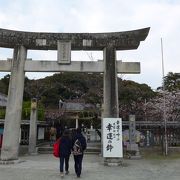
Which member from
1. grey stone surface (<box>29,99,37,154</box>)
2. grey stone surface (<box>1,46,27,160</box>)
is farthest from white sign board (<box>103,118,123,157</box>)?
grey stone surface (<box>29,99,37,154</box>)

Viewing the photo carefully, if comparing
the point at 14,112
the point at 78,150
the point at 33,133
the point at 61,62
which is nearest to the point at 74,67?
the point at 61,62

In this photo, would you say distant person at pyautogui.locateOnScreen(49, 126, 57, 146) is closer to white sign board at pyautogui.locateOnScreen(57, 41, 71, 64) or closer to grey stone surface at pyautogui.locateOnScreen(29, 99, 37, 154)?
grey stone surface at pyautogui.locateOnScreen(29, 99, 37, 154)

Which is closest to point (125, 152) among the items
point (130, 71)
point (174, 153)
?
point (174, 153)

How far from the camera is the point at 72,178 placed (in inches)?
379

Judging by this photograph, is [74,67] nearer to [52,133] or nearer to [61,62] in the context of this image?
[61,62]

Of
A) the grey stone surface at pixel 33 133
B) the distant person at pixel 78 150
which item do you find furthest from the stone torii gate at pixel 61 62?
the grey stone surface at pixel 33 133

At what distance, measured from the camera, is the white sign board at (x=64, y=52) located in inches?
570

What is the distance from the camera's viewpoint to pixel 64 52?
14.7m

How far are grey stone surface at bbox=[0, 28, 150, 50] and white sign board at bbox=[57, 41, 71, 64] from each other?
27 centimetres

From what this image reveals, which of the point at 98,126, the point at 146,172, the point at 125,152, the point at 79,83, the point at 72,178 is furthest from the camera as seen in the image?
the point at 79,83

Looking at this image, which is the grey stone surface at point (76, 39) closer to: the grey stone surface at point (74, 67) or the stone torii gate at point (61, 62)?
the stone torii gate at point (61, 62)

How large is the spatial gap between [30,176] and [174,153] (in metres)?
11.7

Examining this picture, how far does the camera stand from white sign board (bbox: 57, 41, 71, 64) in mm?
14484

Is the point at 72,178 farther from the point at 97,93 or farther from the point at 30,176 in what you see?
the point at 97,93
